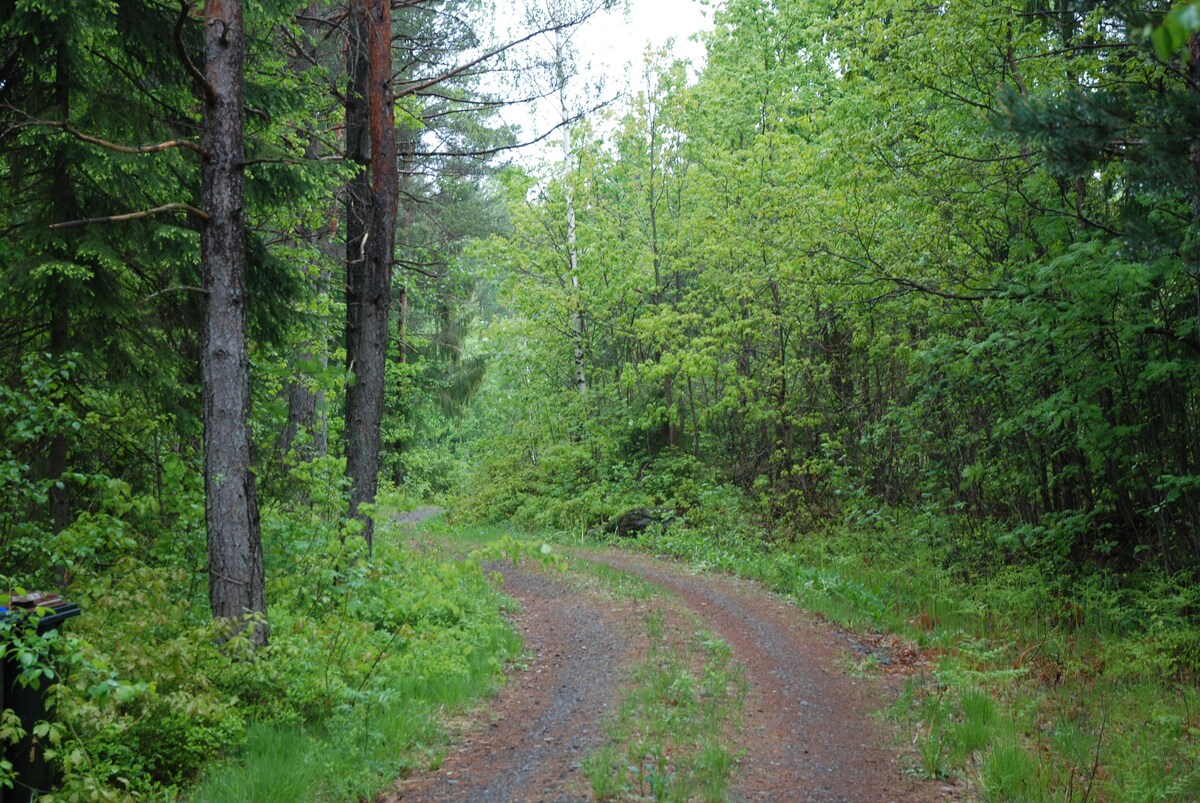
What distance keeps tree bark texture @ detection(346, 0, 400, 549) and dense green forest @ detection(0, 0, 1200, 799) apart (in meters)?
0.04

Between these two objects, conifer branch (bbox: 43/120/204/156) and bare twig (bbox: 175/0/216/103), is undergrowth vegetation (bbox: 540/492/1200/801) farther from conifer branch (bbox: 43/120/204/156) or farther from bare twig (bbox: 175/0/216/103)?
bare twig (bbox: 175/0/216/103)

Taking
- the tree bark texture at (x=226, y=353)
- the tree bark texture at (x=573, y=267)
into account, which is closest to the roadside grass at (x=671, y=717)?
the tree bark texture at (x=226, y=353)

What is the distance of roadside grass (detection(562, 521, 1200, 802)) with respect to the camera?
5.84 metres

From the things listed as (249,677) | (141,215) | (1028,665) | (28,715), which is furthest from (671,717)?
(141,215)

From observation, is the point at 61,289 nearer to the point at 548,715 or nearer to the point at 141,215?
the point at 141,215

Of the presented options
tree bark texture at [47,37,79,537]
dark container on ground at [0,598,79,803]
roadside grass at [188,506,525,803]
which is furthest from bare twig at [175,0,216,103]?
roadside grass at [188,506,525,803]

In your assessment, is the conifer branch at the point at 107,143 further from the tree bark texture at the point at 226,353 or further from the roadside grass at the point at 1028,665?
the roadside grass at the point at 1028,665

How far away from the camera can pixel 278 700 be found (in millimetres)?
6582

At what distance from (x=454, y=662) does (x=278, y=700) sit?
2044 mm

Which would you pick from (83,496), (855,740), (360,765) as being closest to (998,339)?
(855,740)

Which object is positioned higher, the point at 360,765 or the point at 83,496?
the point at 83,496

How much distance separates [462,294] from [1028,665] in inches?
481

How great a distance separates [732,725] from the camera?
22.7 ft

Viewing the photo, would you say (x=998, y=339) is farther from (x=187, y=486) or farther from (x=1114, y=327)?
(x=187, y=486)
